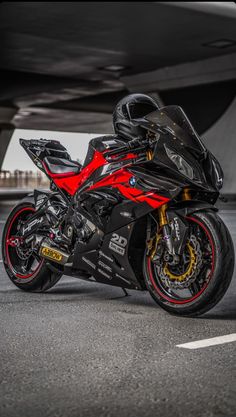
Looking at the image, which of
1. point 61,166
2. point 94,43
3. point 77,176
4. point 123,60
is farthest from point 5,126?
point 77,176

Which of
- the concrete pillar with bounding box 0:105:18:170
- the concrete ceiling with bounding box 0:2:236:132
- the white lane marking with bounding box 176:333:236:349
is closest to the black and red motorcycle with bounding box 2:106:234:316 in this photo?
the white lane marking with bounding box 176:333:236:349

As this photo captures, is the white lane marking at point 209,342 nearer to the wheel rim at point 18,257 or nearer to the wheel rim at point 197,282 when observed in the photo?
the wheel rim at point 197,282

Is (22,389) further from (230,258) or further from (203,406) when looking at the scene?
(230,258)

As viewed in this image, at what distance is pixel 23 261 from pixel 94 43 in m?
15.0

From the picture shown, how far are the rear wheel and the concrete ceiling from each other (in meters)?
3.17

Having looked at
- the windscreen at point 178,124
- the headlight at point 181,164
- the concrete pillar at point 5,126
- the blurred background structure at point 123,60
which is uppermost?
the windscreen at point 178,124

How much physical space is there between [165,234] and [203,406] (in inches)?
80.1

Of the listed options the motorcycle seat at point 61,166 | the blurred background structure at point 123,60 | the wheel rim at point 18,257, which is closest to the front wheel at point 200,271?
the motorcycle seat at point 61,166

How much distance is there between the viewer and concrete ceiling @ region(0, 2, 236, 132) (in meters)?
15.9

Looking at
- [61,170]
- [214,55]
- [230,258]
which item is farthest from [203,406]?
[214,55]

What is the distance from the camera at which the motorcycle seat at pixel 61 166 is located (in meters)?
5.98

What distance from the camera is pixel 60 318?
5109 mm

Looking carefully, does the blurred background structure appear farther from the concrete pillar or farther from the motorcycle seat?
the motorcycle seat

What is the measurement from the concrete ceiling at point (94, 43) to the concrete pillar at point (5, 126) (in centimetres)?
429
